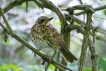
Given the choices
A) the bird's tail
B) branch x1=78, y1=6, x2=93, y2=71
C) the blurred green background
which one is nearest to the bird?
the bird's tail

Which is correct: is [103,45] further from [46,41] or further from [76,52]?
[46,41]

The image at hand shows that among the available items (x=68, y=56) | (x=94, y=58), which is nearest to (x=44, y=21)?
(x=68, y=56)

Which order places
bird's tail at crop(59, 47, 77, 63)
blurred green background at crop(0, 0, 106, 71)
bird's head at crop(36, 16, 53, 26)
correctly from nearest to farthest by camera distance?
bird's tail at crop(59, 47, 77, 63)
bird's head at crop(36, 16, 53, 26)
blurred green background at crop(0, 0, 106, 71)

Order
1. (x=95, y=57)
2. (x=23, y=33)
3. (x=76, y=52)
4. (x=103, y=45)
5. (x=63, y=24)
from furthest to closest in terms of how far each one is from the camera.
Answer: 1. (x=76, y=52)
2. (x=103, y=45)
3. (x=23, y=33)
4. (x=63, y=24)
5. (x=95, y=57)

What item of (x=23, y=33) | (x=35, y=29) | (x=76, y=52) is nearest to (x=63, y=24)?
(x=35, y=29)

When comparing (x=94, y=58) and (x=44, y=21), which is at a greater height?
(x=44, y=21)

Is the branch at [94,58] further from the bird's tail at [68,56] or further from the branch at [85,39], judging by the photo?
the bird's tail at [68,56]

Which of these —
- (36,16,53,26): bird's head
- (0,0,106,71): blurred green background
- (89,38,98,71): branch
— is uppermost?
(0,0,106,71): blurred green background

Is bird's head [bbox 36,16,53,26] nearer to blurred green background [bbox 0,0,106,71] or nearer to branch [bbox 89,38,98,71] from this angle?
blurred green background [bbox 0,0,106,71]

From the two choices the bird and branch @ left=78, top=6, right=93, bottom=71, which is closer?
branch @ left=78, top=6, right=93, bottom=71

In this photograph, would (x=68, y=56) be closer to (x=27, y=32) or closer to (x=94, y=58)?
(x=94, y=58)

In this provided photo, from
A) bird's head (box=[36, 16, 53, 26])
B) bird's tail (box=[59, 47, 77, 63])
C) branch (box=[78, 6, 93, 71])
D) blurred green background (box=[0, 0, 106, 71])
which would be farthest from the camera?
blurred green background (box=[0, 0, 106, 71])
